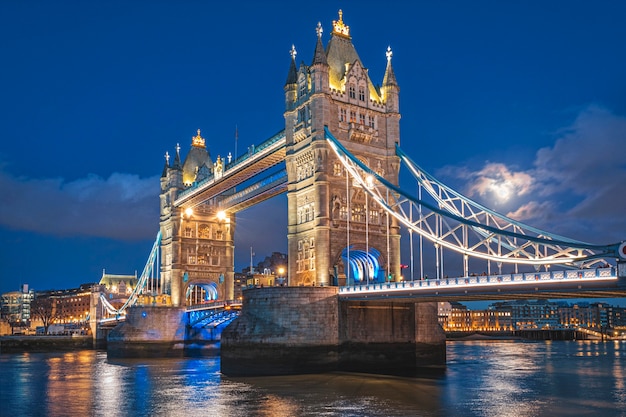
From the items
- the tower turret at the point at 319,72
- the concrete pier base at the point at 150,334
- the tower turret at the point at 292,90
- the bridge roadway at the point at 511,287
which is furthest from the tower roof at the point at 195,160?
the bridge roadway at the point at 511,287

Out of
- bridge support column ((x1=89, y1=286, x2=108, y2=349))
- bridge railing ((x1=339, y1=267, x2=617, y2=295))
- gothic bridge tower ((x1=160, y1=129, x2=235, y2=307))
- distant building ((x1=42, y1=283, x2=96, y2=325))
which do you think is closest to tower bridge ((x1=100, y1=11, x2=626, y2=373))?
bridge railing ((x1=339, y1=267, x2=617, y2=295))

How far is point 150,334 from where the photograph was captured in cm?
6844

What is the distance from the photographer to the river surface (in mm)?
29328

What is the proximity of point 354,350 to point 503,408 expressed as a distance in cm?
1489

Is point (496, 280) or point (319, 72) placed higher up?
point (319, 72)

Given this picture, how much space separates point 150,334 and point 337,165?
99.2 ft

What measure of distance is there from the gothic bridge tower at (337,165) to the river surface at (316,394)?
953 cm

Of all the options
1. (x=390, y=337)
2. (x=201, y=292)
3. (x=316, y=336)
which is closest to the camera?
(x=316, y=336)

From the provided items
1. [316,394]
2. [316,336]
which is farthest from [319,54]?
[316,394]

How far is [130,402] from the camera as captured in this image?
1308 inches

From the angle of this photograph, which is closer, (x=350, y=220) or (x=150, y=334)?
(x=350, y=220)

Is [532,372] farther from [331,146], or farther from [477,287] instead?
[331,146]

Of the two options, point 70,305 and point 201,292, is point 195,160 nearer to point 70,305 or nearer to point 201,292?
point 201,292

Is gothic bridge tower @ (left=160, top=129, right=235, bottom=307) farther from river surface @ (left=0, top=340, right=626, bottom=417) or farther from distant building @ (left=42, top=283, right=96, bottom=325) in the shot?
distant building @ (left=42, top=283, right=96, bottom=325)
